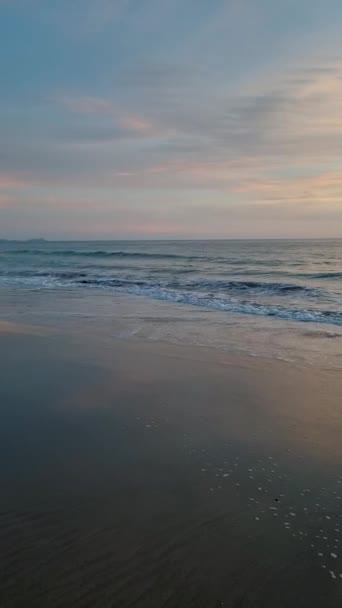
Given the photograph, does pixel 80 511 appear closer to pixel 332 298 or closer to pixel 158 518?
pixel 158 518

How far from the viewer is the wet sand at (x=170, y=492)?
2453mm

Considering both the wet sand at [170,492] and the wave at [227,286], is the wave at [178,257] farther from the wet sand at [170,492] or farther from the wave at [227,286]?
the wet sand at [170,492]

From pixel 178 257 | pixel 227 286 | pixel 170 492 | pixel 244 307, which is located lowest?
pixel 170 492

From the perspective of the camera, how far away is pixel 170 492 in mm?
3336

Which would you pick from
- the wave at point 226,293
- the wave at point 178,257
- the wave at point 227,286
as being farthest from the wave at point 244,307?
the wave at point 178,257

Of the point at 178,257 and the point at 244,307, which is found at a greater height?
the point at 178,257

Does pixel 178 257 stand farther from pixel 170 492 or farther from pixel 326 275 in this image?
pixel 170 492

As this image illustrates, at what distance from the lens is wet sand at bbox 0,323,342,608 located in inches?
96.6

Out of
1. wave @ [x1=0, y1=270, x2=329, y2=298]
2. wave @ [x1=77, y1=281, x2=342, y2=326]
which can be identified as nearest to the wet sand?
wave @ [x1=77, y1=281, x2=342, y2=326]

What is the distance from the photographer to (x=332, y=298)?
15.7 m

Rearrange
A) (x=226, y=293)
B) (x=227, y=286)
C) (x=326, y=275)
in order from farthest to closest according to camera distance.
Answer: (x=326, y=275), (x=227, y=286), (x=226, y=293)

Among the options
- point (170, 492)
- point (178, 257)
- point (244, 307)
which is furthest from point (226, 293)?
point (178, 257)

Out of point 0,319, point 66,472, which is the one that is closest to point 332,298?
point 0,319

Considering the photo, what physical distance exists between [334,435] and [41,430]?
2.98 m
